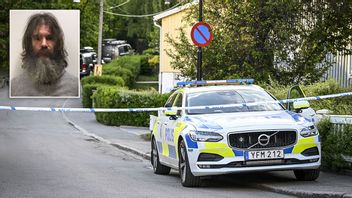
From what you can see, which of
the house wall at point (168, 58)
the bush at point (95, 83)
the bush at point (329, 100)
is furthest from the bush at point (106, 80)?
the bush at point (329, 100)

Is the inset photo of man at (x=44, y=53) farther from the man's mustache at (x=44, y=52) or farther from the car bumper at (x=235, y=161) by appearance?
the car bumper at (x=235, y=161)

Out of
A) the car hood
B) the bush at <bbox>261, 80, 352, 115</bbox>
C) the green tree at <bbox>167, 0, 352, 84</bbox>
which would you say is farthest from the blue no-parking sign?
the car hood

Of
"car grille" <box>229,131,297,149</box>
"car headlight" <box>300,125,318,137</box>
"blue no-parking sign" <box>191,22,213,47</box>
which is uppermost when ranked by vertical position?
"blue no-parking sign" <box>191,22,213,47</box>

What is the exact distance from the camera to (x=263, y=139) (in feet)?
46.9

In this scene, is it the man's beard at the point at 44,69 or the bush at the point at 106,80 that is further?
the bush at the point at 106,80

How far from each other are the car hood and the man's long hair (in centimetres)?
375

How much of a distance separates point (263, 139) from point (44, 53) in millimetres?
4247

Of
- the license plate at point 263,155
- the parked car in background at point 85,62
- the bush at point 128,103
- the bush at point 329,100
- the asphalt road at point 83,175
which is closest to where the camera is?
the asphalt road at point 83,175

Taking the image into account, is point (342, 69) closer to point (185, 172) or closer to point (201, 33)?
point (201, 33)

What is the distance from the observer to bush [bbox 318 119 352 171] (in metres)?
15.7

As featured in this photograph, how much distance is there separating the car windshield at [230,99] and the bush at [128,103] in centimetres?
2035

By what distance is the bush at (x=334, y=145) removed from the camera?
15688 mm

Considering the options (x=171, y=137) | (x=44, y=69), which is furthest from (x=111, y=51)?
(x=44, y=69)

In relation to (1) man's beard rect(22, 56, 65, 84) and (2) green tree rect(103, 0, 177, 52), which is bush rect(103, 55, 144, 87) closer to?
(2) green tree rect(103, 0, 177, 52)
